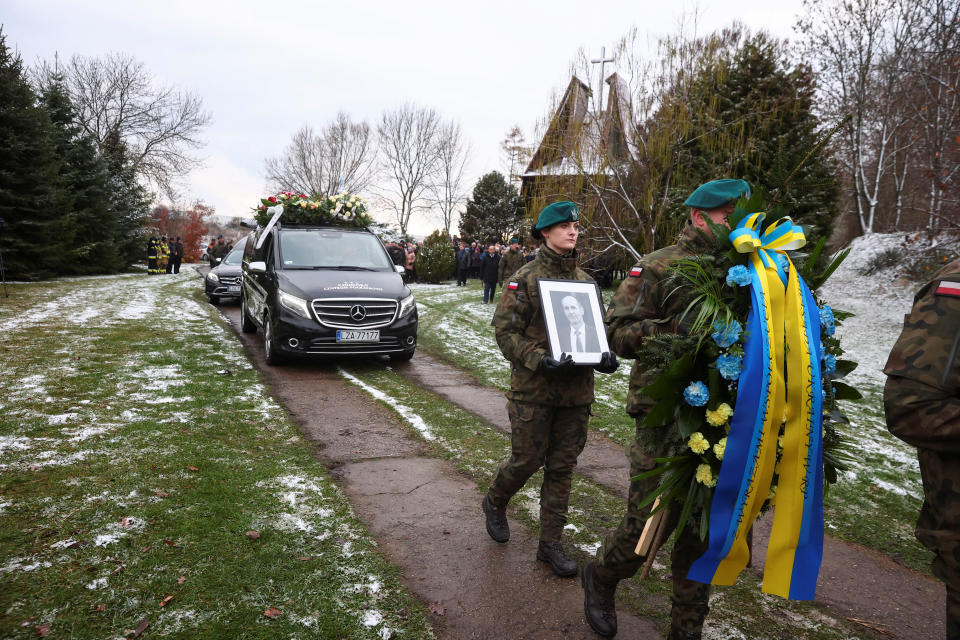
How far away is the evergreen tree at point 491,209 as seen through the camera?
137 feet

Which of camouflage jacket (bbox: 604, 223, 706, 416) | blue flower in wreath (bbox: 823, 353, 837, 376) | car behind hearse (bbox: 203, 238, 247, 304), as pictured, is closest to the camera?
blue flower in wreath (bbox: 823, 353, 837, 376)

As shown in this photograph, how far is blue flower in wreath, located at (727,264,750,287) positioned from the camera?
2.11m

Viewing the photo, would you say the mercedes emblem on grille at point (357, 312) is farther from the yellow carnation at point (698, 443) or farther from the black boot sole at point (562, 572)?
the yellow carnation at point (698, 443)

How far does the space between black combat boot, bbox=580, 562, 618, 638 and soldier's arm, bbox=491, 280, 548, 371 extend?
3.88 feet

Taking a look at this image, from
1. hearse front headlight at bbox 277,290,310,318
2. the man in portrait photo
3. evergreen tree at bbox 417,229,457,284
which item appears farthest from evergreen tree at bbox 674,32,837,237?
evergreen tree at bbox 417,229,457,284

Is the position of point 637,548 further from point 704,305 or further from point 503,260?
point 503,260

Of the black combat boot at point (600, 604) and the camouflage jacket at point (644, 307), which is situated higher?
the camouflage jacket at point (644, 307)

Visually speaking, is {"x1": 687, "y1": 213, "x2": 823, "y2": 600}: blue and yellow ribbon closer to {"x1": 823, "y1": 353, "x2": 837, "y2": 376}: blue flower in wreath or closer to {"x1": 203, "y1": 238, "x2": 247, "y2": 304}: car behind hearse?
{"x1": 823, "y1": 353, "x2": 837, "y2": 376}: blue flower in wreath

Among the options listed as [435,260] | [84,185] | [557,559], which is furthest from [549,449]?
[84,185]

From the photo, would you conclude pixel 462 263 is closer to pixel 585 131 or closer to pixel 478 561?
pixel 585 131

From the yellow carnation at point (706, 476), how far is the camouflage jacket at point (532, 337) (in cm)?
108

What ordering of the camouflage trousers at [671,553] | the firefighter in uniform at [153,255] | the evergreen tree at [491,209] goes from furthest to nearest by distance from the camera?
1. the evergreen tree at [491,209]
2. the firefighter in uniform at [153,255]
3. the camouflage trousers at [671,553]

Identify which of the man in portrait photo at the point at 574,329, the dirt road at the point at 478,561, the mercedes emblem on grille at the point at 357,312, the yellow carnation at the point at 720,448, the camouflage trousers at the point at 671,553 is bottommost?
the dirt road at the point at 478,561

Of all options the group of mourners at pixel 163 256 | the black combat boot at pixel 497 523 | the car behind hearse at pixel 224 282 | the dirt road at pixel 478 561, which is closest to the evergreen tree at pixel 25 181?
the car behind hearse at pixel 224 282
